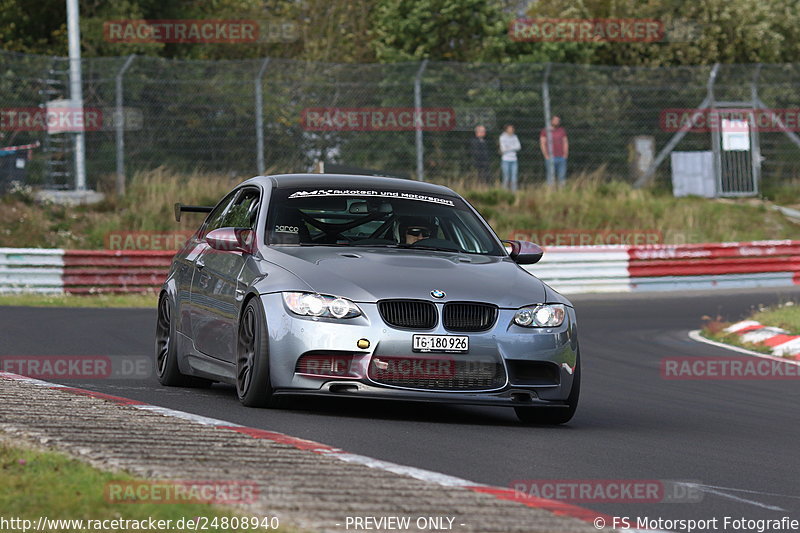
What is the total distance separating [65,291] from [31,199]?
5.60m

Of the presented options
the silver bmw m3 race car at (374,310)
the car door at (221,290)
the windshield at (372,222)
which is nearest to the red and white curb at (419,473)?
the silver bmw m3 race car at (374,310)

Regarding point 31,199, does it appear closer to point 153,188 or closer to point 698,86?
point 153,188

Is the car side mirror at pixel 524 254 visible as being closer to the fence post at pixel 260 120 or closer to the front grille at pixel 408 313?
the front grille at pixel 408 313

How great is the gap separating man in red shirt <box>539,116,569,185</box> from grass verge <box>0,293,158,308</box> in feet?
32.2

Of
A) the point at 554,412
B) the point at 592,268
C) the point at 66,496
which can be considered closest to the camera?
the point at 66,496

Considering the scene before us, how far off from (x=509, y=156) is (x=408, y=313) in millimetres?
22040

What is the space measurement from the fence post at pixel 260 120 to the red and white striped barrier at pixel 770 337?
12.3m

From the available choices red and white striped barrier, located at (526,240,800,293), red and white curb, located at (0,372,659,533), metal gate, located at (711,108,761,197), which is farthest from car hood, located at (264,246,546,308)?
metal gate, located at (711,108,761,197)

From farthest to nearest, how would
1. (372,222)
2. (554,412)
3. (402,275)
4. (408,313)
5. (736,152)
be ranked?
1. (736,152)
2. (372,222)
3. (554,412)
4. (402,275)
5. (408,313)

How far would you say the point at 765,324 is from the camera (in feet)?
59.0

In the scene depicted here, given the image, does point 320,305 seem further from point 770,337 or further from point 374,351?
point 770,337

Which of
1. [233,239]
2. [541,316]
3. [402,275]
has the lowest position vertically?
[541,316]

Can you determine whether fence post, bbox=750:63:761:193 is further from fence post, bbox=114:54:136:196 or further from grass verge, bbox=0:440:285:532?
grass verge, bbox=0:440:285:532

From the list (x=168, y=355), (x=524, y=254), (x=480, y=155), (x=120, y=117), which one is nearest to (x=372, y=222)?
(x=524, y=254)
